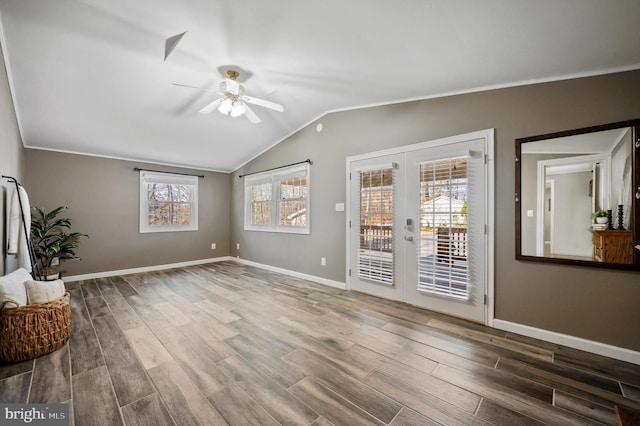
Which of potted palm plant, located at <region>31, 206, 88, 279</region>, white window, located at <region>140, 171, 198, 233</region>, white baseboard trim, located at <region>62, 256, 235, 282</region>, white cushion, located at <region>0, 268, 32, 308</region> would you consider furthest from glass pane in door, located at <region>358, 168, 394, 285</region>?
potted palm plant, located at <region>31, 206, 88, 279</region>

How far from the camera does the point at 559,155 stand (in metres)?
2.35

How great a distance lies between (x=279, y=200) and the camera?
16.6 feet

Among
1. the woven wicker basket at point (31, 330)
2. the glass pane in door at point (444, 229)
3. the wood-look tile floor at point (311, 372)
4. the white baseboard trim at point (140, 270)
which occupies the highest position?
the glass pane in door at point (444, 229)

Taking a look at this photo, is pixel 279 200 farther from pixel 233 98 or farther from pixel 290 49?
pixel 290 49

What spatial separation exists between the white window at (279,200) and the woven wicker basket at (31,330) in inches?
124

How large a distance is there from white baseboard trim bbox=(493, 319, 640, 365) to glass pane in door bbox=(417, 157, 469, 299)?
44 cm

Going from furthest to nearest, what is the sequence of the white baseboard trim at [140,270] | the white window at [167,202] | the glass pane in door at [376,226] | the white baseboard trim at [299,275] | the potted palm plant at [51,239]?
the white window at [167,202]
the white baseboard trim at [140,270]
the white baseboard trim at [299,275]
the potted palm plant at [51,239]
the glass pane in door at [376,226]

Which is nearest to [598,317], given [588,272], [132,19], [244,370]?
[588,272]

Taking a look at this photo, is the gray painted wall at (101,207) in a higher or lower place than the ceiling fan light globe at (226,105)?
lower

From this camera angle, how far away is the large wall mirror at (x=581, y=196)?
2051mm

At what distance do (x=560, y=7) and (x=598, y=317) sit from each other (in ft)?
7.90

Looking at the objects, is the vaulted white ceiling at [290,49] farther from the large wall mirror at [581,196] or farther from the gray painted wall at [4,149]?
the large wall mirror at [581,196]

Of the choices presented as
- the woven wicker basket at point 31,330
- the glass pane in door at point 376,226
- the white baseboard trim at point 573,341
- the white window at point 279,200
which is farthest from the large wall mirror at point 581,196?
the woven wicker basket at point 31,330

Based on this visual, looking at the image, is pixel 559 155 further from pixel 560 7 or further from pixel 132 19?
pixel 132 19
